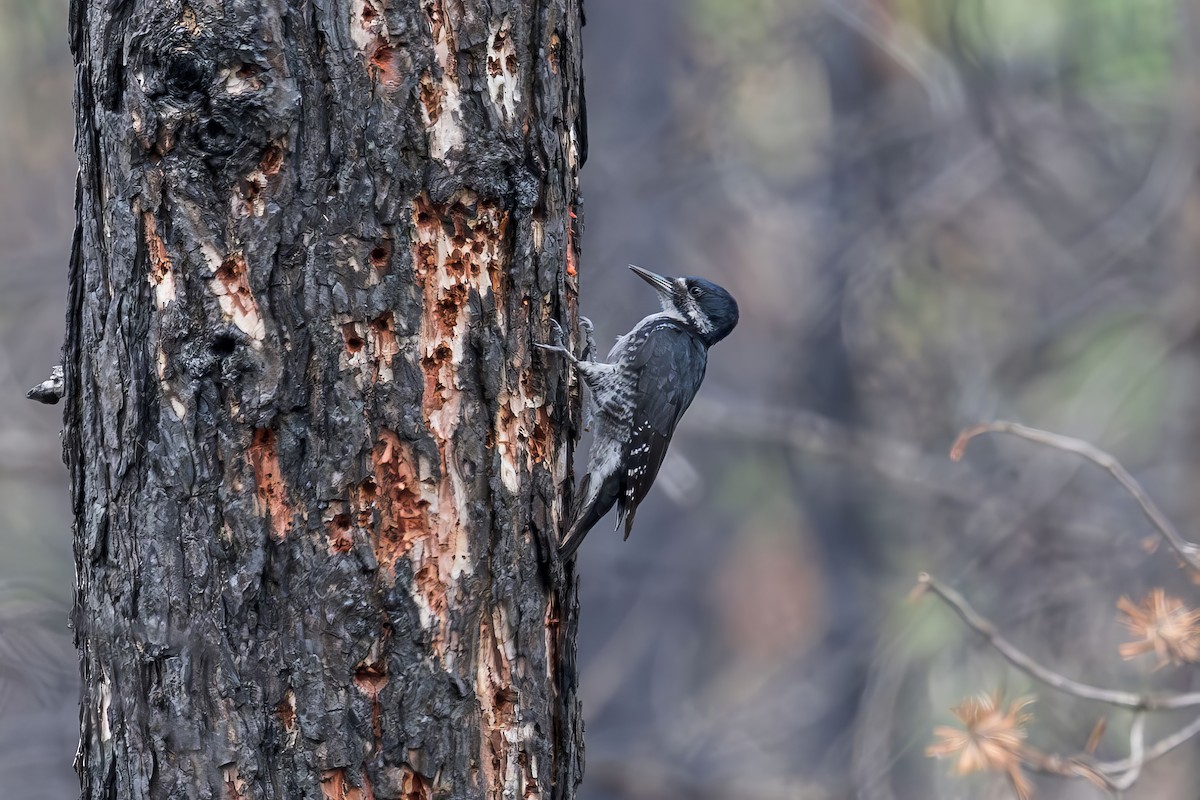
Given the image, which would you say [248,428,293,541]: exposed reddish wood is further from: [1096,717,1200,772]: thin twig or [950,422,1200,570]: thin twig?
[1096,717,1200,772]: thin twig

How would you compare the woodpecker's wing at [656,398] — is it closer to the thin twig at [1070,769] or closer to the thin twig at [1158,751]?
the thin twig at [1070,769]

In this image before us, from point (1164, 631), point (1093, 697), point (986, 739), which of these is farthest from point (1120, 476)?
point (986, 739)

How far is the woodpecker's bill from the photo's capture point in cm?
340

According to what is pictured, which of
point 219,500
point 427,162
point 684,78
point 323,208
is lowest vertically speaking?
point 219,500

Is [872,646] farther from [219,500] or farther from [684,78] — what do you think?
[219,500]

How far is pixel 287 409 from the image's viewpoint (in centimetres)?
189

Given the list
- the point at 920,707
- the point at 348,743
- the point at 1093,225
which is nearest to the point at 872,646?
the point at 920,707

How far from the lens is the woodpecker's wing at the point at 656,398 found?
3434 millimetres

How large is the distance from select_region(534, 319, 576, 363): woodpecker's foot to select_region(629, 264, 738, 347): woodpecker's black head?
→ 6.33 feet

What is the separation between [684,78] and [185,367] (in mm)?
6602

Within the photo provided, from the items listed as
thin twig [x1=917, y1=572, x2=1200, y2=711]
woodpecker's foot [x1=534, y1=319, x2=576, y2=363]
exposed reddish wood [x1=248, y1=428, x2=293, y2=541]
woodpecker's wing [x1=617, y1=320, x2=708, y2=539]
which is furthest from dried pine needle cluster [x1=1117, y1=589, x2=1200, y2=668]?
exposed reddish wood [x1=248, y1=428, x2=293, y2=541]

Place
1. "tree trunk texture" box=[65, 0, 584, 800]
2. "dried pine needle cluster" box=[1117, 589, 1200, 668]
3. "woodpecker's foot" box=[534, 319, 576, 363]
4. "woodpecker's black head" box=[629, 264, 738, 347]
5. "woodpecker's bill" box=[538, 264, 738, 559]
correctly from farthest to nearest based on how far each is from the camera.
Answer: "woodpecker's black head" box=[629, 264, 738, 347] < "woodpecker's bill" box=[538, 264, 738, 559] < "dried pine needle cluster" box=[1117, 589, 1200, 668] < "woodpecker's foot" box=[534, 319, 576, 363] < "tree trunk texture" box=[65, 0, 584, 800]

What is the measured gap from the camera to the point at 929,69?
25.7ft

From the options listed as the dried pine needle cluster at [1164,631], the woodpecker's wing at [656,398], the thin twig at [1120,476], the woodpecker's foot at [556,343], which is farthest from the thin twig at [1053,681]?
the woodpecker's foot at [556,343]
